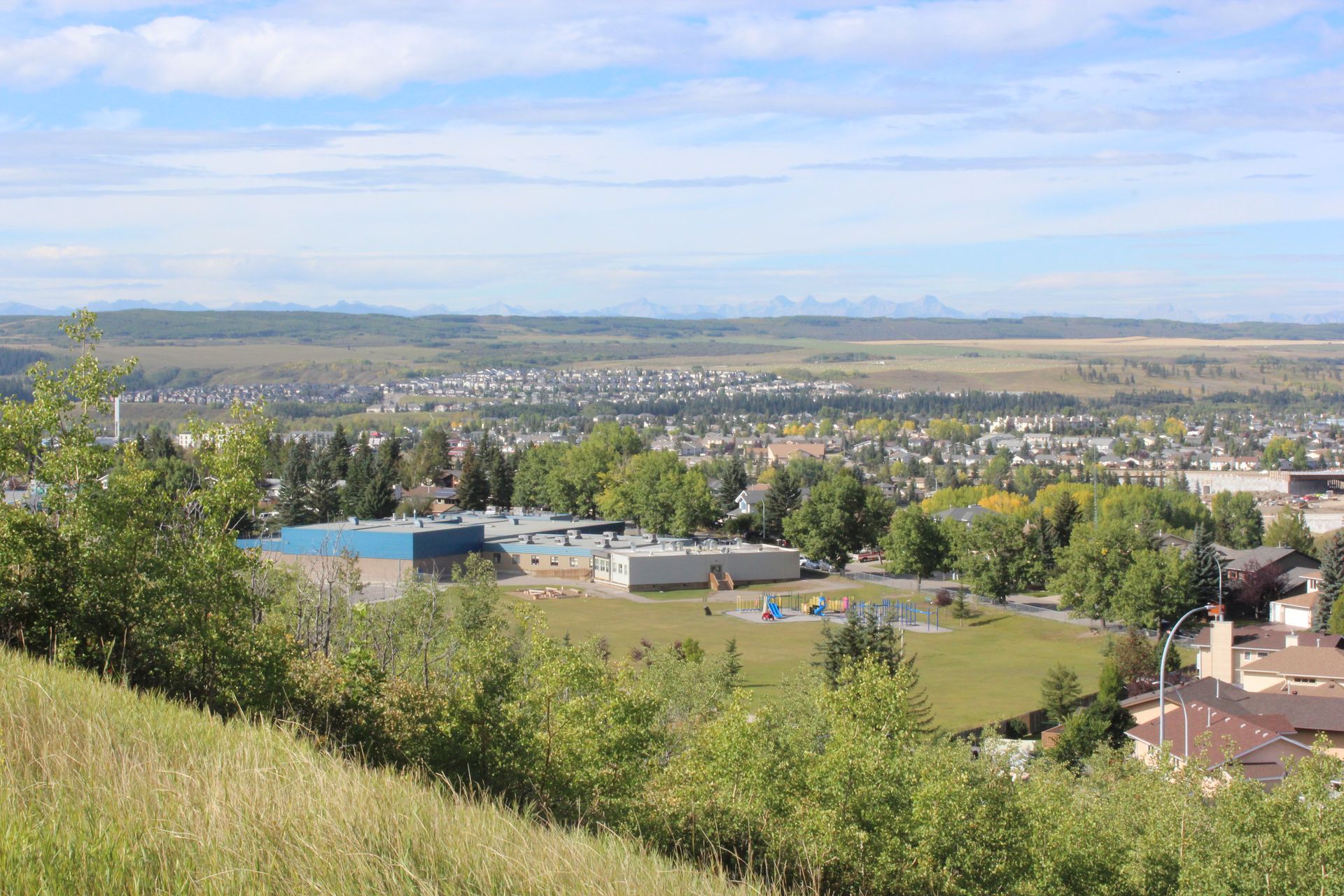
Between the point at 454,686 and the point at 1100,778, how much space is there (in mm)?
11299

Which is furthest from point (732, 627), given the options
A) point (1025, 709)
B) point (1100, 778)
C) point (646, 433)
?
point (646, 433)

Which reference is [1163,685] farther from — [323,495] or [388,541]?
[323,495]

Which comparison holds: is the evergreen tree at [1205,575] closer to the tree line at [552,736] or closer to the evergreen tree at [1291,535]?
the evergreen tree at [1291,535]

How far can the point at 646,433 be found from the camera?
538 feet

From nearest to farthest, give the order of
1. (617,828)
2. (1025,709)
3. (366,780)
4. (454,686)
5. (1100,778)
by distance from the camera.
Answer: (366,780)
(617,828)
(454,686)
(1100,778)
(1025,709)

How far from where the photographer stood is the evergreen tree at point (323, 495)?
64.8 meters

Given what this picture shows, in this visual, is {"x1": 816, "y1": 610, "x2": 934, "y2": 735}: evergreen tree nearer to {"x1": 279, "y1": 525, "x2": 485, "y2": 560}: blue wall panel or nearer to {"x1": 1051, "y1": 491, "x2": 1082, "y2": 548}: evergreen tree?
{"x1": 279, "y1": 525, "x2": 485, "y2": 560}: blue wall panel

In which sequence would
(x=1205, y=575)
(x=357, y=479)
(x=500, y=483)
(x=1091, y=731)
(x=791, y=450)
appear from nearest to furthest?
(x=1091, y=731) → (x=1205, y=575) → (x=357, y=479) → (x=500, y=483) → (x=791, y=450)

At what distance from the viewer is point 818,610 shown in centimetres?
4603

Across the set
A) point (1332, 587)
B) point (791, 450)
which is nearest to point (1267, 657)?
point (1332, 587)

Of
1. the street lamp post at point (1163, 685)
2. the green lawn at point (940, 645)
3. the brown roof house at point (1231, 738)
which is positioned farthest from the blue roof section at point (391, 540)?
the street lamp post at point (1163, 685)

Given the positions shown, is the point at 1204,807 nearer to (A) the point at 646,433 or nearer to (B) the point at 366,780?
(B) the point at 366,780

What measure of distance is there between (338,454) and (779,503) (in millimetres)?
26487

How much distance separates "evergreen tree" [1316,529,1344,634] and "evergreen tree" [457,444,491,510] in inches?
1770
